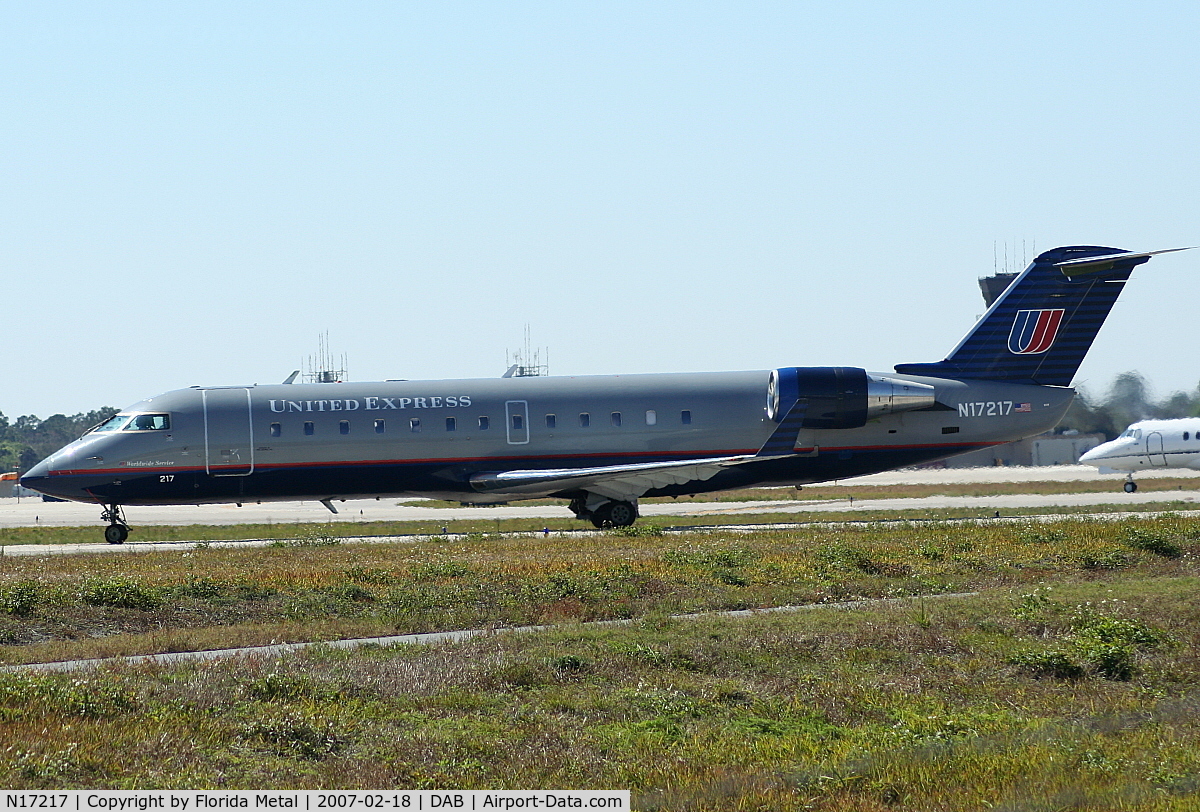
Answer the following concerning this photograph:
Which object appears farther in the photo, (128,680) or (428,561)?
(428,561)

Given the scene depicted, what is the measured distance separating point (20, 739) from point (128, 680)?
2.58m

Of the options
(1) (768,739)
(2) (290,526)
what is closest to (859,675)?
(1) (768,739)

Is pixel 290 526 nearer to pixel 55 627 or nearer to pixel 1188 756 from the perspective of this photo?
pixel 55 627

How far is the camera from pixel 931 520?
35344 millimetres

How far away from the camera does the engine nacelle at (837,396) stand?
32875 millimetres

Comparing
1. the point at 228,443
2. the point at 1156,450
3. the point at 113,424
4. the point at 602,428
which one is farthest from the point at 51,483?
the point at 1156,450

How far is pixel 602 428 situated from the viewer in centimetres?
3388

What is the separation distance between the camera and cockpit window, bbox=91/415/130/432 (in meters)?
33.2

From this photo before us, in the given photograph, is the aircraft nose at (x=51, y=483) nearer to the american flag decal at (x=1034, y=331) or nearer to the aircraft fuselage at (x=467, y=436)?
the aircraft fuselage at (x=467, y=436)

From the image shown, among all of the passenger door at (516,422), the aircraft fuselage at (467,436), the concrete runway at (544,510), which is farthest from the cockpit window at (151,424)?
the passenger door at (516,422)

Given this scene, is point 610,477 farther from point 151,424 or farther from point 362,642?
point 362,642

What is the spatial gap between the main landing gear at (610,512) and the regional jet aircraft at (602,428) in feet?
0.13
